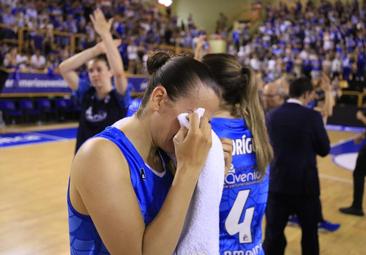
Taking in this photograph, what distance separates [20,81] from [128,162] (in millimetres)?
10190

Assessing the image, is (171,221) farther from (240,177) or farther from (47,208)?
(47,208)

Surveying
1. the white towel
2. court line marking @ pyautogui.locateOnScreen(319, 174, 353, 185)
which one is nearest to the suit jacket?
the white towel

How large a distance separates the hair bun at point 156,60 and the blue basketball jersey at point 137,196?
32cm

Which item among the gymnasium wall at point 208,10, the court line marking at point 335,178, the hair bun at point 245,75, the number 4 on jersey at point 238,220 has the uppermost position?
the gymnasium wall at point 208,10

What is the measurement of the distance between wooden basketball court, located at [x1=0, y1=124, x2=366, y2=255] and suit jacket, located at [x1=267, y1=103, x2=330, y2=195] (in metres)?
1.13

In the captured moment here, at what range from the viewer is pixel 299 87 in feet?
9.62

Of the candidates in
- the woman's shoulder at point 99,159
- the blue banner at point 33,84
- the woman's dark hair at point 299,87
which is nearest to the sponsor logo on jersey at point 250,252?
the woman's shoulder at point 99,159

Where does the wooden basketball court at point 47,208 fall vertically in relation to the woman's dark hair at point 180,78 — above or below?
below

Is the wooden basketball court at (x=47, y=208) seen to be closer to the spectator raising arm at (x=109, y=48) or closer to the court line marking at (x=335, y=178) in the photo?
the court line marking at (x=335, y=178)

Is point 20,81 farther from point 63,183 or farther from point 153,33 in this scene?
point 153,33

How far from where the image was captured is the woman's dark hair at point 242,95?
1584mm

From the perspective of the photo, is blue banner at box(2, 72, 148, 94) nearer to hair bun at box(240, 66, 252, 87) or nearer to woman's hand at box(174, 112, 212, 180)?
hair bun at box(240, 66, 252, 87)

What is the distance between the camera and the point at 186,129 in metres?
0.97

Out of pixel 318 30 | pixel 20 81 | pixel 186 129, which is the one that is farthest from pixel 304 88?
pixel 318 30
